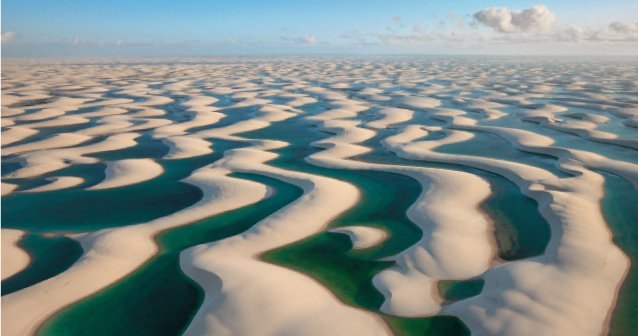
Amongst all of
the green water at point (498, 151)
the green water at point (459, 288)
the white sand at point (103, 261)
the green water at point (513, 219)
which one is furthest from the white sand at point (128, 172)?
the green water at point (498, 151)

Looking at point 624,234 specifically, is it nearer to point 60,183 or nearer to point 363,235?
point 363,235

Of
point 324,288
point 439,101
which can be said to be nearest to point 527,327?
point 324,288

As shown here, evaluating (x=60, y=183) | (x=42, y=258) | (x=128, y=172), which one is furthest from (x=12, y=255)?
(x=128, y=172)

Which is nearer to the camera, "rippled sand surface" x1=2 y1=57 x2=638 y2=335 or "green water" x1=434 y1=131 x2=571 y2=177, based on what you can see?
"rippled sand surface" x1=2 y1=57 x2=638 y2=335

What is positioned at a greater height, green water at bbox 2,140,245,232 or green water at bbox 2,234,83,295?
green water at bbox 2,234,83,295

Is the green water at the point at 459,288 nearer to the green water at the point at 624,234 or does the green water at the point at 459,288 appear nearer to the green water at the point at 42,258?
the green water at the point at 624,234

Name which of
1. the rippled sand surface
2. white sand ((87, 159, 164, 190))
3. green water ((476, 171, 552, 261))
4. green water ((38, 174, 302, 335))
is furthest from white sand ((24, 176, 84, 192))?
green water ((476, 171, 552, 261))

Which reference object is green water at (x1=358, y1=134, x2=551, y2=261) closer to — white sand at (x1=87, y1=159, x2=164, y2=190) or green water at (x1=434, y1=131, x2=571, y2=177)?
green water at (x1=434, y1=131, x2=571, y2=177)
